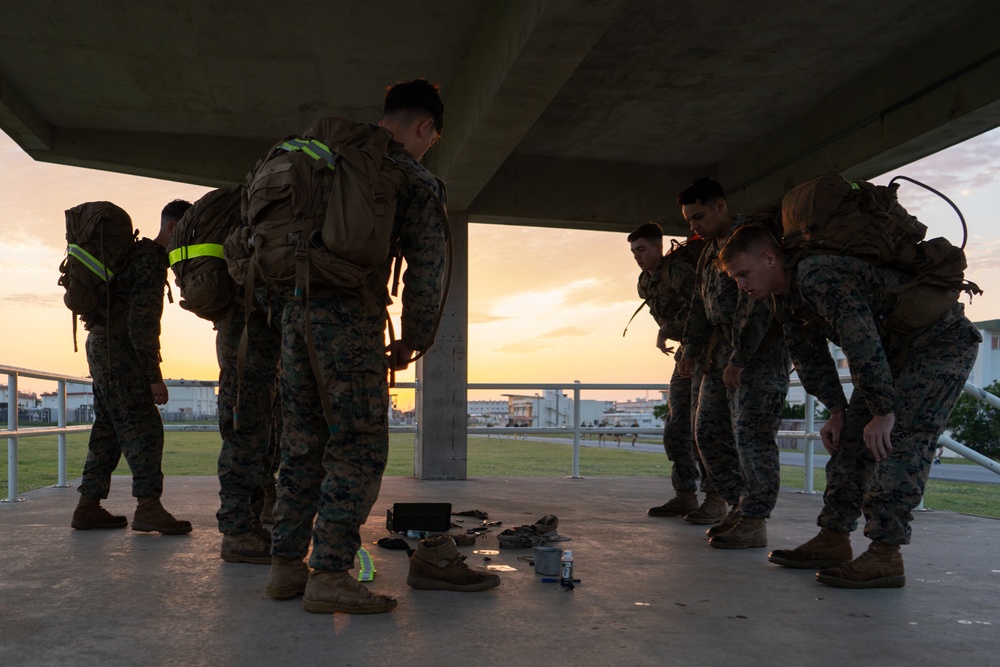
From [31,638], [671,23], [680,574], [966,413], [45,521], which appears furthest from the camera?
[966,413]

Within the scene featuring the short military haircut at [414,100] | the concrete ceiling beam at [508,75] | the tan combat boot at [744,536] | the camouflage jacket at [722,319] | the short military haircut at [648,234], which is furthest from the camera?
the short military haircut at [648,234]

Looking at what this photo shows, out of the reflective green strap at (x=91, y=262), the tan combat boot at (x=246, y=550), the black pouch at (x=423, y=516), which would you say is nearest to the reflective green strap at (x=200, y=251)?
the reflective green strap at (x=91, y=262)

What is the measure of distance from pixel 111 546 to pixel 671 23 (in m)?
4.79

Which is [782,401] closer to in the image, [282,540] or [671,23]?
[282,540]

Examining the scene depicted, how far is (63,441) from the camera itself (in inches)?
260

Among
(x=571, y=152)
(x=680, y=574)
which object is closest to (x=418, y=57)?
(x=571, y=152)

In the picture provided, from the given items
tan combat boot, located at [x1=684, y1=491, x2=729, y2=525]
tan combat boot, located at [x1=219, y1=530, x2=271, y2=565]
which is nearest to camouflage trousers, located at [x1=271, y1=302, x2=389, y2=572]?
tan combat boot, located at [x1=219, y1=530, x2=271, y2=565]

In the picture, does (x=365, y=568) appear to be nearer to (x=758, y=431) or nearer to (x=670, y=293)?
(x=758, y=431)

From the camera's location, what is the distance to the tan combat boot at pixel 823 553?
11.3 feet

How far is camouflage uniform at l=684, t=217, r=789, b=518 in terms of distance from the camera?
3922 mm

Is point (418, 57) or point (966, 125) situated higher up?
point (418, 57)

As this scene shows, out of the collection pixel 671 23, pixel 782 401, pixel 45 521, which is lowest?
pixel 45 521

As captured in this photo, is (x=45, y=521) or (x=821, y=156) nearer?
(x=45, y=521)

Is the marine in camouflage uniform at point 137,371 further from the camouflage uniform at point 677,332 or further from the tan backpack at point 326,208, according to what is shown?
the camouflage uniform at point 677,332
